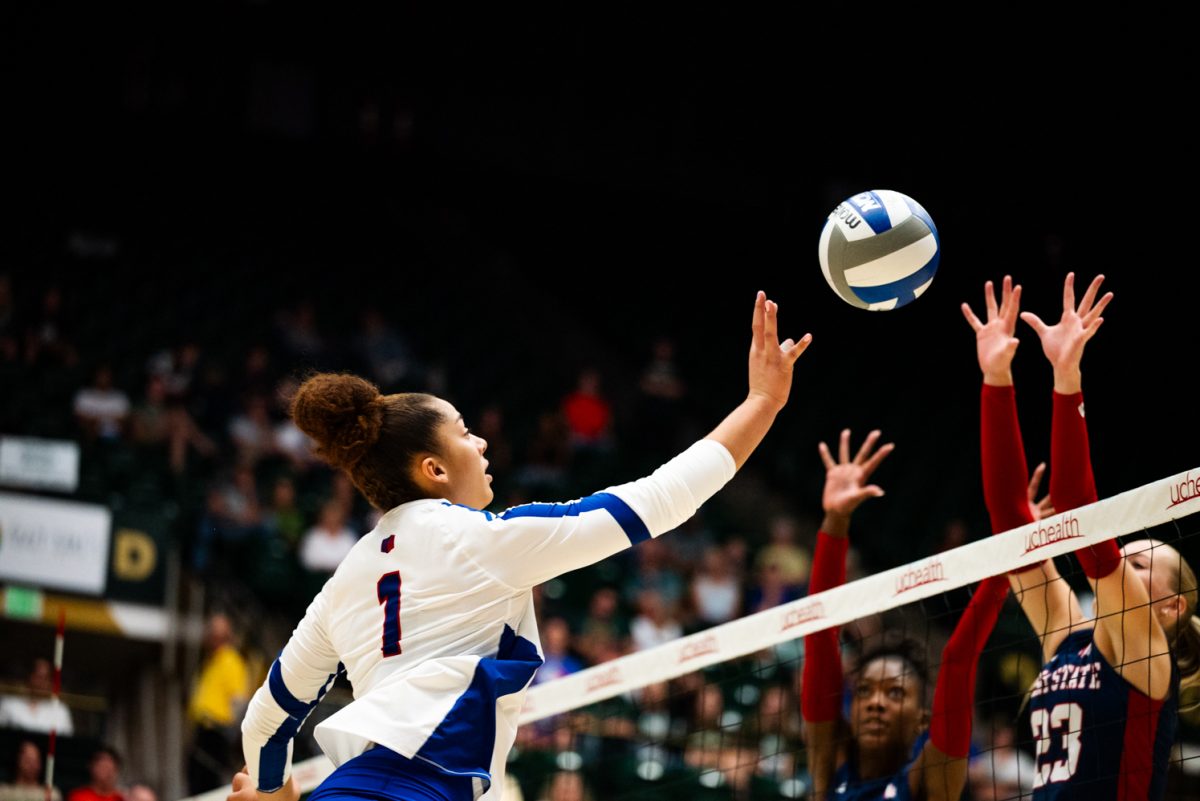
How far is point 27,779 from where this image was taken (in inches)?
326

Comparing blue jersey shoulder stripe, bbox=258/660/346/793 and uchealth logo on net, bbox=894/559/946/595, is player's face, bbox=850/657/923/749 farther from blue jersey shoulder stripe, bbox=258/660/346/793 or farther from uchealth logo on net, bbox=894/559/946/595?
blue jersey shoulder stripe, bbox=258/660/346/793

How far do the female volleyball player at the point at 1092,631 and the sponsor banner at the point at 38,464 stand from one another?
8.50 metres

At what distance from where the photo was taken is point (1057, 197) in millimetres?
16672

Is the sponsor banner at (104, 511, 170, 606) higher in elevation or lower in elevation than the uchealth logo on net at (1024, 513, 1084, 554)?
higher

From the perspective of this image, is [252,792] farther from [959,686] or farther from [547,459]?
[547,459]

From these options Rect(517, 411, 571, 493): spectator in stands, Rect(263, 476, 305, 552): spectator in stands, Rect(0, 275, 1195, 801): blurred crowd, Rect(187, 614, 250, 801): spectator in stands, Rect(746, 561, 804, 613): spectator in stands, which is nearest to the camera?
Rect(187, 614, 250, 801): spectator in stands

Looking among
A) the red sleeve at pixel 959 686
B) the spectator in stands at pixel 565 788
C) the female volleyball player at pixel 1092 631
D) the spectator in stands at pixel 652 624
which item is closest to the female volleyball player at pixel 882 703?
the red sleeve at pixel 959 686

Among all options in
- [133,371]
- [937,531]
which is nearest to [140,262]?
[133,371]

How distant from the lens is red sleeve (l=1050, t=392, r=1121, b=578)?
4.04m

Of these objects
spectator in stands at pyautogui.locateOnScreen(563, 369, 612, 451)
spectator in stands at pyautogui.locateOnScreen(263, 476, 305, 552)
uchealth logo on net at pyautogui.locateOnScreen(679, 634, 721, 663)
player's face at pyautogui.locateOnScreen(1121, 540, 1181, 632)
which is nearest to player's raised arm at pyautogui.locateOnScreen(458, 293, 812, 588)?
player's face at pyautogui.locateOnScreen(1121, 540, 1181, 632)

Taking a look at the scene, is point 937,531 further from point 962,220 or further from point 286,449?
point 286,449

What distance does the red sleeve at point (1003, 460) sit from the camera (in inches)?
167

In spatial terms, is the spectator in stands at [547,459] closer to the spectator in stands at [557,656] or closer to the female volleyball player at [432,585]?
the spectator in stands at [557,656]

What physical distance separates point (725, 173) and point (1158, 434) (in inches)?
295
